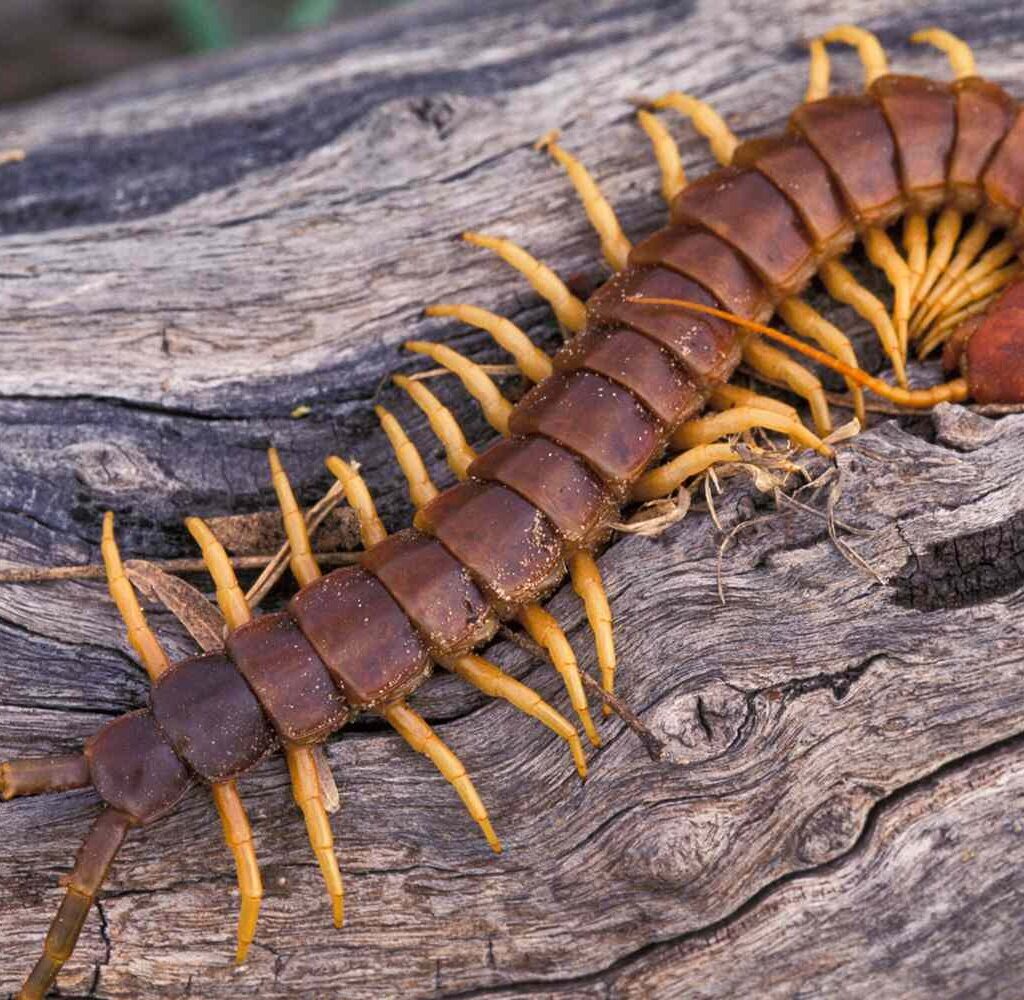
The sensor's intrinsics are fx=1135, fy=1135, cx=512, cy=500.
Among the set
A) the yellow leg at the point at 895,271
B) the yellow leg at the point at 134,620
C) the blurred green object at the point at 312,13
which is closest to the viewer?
the yellow leg at the point at 134,620

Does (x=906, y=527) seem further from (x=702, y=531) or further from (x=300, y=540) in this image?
(x=300, y=540)

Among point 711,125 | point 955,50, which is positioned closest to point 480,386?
point 711,125

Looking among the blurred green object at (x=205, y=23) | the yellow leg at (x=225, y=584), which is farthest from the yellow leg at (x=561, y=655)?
the blurred green object at (x=205, y=23)

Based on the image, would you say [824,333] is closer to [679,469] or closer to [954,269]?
[954,269]

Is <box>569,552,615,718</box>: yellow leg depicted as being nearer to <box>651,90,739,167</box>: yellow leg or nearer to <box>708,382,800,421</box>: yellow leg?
<box>708,382,800,421</box>: yellow leg

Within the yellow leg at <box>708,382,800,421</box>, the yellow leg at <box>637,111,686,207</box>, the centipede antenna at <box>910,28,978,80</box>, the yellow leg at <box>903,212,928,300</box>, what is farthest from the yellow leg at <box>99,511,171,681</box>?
the centipede antenna at <box>910,28,978,80</box>

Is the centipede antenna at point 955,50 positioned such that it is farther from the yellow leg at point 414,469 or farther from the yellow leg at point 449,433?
the yellow leg at point 414,469

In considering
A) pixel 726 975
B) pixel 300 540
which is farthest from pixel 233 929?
pixel 726 975
